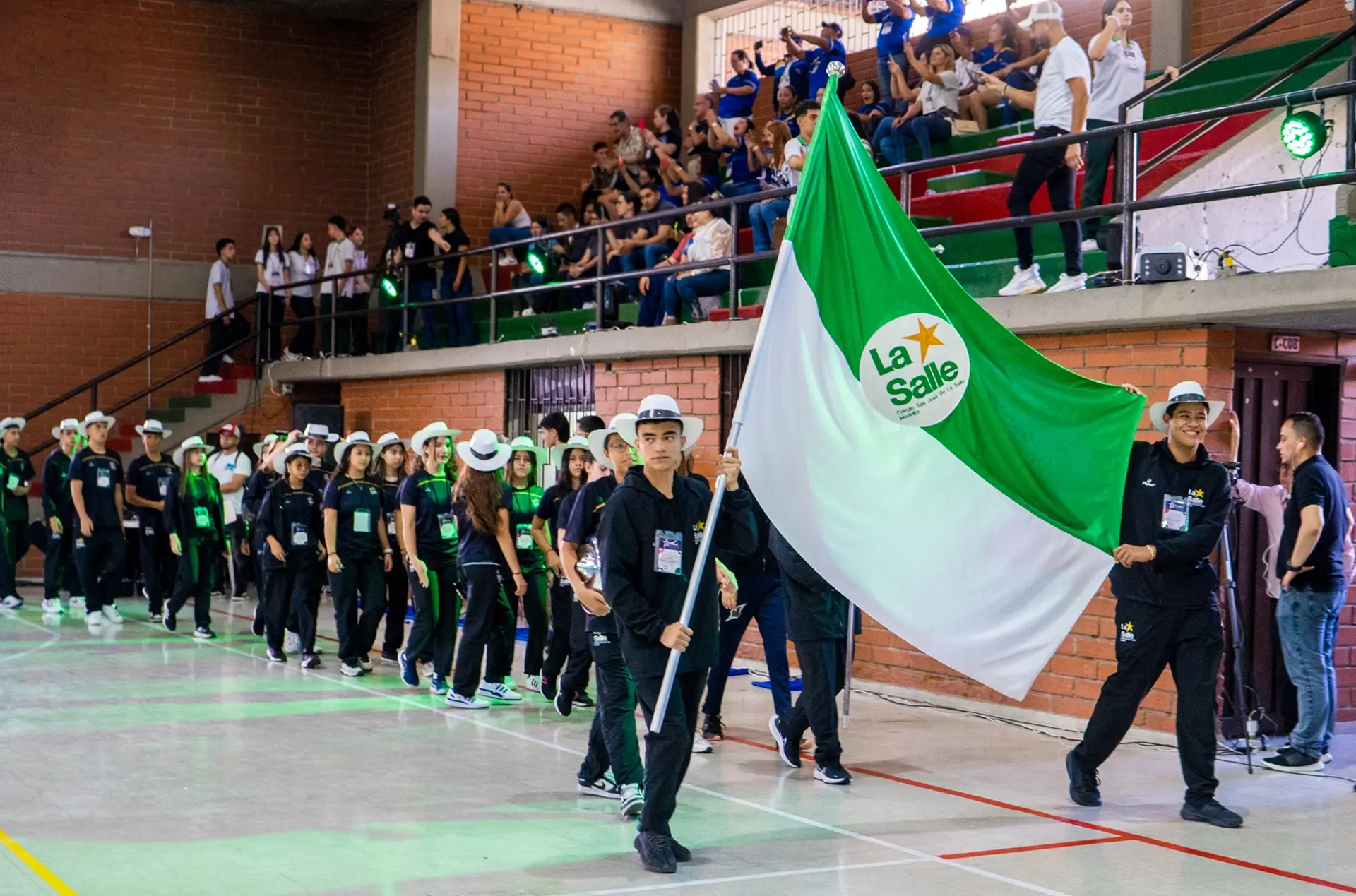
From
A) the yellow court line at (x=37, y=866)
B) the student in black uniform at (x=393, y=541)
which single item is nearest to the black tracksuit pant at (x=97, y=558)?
the student in black uniform at (x=393, y=541)

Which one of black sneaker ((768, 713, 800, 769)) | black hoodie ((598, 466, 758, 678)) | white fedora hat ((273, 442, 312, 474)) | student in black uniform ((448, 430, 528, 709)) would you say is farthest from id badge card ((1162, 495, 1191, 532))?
white fedora hat ((273, 442, 312, 474))

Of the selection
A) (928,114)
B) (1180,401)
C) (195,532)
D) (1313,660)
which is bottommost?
(1313,660)

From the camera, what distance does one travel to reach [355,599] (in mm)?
12883

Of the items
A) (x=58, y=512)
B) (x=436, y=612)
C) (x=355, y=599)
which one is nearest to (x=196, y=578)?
(x=58, y=512)

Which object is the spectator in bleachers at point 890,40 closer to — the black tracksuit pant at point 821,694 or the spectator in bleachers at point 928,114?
the spectator in bleachers at point 928,114

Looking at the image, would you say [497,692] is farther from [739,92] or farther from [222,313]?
[222,313]

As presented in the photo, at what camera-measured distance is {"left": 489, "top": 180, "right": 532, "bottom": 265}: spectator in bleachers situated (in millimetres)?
20812

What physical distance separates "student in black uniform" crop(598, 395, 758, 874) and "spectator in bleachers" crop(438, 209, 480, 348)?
38.0 ft

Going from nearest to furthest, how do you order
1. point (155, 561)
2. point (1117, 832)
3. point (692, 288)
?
point (1117, 832)
point (692, 288)
point (155, 561)

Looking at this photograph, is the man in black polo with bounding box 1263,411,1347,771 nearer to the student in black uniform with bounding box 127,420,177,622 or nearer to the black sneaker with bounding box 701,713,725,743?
the black sneaker with bounding box 701,713,725,743

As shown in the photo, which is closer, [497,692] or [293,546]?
[497,692]

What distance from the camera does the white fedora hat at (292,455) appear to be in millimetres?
13578

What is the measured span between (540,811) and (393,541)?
577 centimetres

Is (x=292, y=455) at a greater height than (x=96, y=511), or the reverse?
(x=292, y=455)
